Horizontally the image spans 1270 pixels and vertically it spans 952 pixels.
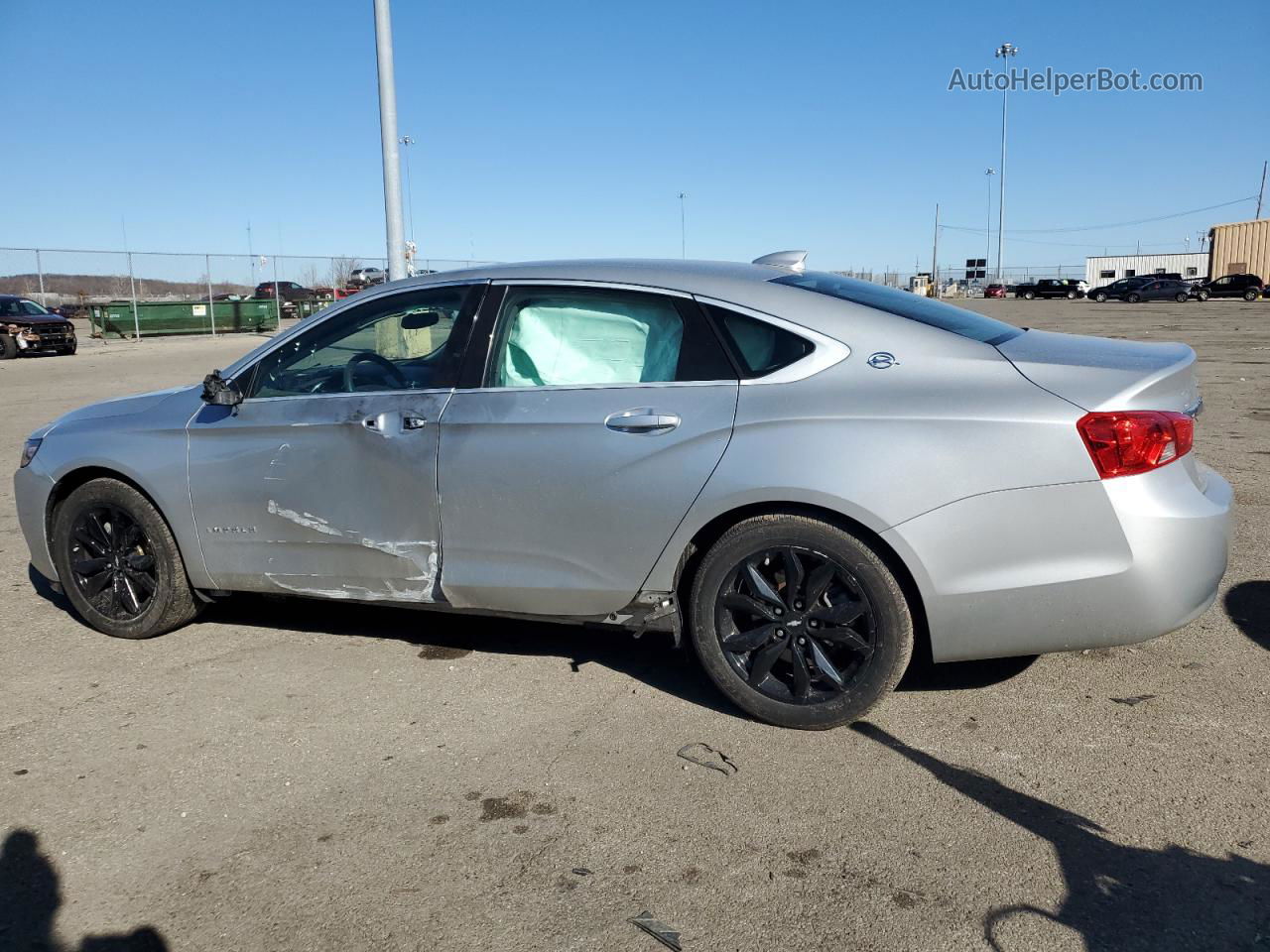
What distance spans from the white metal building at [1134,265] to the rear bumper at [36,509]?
9004 centimetres

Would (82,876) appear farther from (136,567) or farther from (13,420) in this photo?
(13,420)

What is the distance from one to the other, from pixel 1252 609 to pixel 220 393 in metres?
4.77

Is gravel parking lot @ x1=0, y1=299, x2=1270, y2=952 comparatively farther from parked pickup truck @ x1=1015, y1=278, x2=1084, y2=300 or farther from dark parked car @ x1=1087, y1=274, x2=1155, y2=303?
parked pickup truck @ x1=1015, y1=278, x2=1084, y2=300

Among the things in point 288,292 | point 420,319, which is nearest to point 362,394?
point 420,319

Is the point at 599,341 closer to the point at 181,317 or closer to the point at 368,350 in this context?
the point at 368,350

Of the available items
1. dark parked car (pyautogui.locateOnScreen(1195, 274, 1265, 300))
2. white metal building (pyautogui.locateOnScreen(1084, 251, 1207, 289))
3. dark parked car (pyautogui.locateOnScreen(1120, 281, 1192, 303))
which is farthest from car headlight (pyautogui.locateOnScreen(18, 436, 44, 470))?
white metal building (pyautogui.locateOnScreen(1084, 251, 1207, 289))

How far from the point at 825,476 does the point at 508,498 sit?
1206 millimetres

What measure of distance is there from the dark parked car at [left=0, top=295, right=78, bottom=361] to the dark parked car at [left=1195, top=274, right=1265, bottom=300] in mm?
52125

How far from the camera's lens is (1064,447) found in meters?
3.31

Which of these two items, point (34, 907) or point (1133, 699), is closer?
point (34, 907)

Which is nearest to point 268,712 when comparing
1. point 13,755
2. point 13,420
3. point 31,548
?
point 13,755

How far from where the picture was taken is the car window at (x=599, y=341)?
3816 millimetres

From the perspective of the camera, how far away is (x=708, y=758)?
139 inches

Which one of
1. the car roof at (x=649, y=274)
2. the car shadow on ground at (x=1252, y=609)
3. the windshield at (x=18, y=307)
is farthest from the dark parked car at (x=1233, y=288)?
the car roof at (x=649, y=274)
